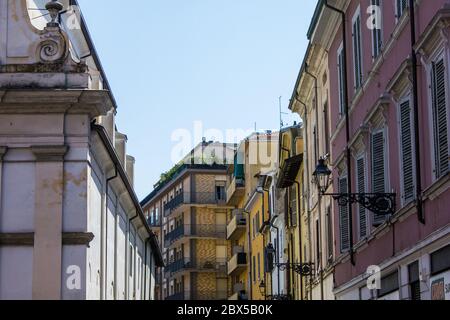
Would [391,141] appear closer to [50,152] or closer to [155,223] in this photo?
[50,152]

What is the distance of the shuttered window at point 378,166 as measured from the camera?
2138 cm

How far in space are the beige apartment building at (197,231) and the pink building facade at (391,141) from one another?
58.5 m

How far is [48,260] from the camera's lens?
2722 cm

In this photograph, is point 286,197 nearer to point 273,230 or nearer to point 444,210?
point 273,230

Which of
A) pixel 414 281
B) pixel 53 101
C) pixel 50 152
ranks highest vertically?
pixel 53 101

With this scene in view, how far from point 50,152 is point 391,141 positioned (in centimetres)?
1054

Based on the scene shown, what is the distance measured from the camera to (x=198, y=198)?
88625mm

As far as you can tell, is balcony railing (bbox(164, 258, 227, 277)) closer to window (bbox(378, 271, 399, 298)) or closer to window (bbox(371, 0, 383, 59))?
window (bbox(378, 271, 399, 298))

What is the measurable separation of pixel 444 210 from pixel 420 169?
1.70 m

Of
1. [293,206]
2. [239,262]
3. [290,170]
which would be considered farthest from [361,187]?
[239,262]

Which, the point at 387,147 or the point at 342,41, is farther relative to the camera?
the point at 342,41

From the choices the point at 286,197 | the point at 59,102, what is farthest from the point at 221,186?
the point at 59,102

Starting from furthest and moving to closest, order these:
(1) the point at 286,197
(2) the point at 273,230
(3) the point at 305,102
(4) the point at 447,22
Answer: (2) the point at 273,230, (1) the point at 286,197, (3) the point at 305,102, (4) the point at 447,22

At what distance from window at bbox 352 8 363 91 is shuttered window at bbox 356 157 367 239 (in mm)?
1719
